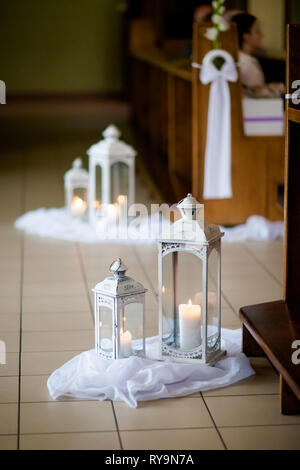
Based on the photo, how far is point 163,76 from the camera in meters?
7.81

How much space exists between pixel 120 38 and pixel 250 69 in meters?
7.43

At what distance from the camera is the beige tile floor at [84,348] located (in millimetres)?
2609

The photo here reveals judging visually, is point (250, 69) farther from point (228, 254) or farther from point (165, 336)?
point (165, 336)

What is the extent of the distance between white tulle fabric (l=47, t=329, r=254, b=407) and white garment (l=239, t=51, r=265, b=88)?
3.04 meters

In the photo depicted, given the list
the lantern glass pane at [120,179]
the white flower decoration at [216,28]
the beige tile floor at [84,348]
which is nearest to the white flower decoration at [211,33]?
the white flower decoration at [216,28]

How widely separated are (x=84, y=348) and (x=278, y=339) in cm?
91

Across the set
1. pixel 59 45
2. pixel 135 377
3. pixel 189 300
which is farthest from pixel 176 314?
pixel 59 45

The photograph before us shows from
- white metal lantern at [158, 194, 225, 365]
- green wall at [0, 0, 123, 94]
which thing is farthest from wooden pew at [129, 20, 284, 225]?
green wall at [0, 0, 123, 94]

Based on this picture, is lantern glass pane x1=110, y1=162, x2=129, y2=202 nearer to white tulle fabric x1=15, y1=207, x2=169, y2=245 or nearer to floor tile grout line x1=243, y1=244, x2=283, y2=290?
white tulle fabric x1=15, y1=207, x2=169, y2=245

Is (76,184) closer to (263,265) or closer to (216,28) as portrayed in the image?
(216,28)

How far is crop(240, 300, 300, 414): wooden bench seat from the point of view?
2.61 m

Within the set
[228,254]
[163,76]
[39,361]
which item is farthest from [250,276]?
[163,76]

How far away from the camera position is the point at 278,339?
2.85 metres
